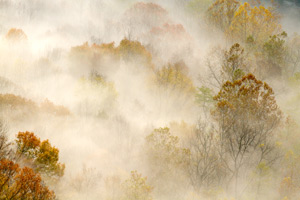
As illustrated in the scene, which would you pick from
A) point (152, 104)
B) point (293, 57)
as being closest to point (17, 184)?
point (152, 104)

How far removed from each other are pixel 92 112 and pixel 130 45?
1586 cm

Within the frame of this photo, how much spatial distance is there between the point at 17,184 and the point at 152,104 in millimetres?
30308

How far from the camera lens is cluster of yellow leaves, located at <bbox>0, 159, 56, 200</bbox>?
18172mm

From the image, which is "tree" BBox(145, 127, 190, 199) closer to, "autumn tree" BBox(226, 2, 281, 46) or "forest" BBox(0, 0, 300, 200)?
"forest" BBox(0, 0, 300, 200)

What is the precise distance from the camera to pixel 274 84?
38.2 metres

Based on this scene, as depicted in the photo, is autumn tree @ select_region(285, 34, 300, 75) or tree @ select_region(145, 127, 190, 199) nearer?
tree @ select_region(145, 127, 190, 199)

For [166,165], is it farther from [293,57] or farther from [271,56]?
[293,57]

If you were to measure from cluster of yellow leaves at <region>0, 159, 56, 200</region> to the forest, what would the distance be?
0.09 meters

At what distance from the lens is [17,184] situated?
62.2 feet

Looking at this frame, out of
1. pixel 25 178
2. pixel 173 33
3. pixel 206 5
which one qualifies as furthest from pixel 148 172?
pixel 206 5

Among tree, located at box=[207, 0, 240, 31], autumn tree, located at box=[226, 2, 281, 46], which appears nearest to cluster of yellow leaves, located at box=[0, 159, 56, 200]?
autumn tree, located at box=[226, 2, 281, 46]

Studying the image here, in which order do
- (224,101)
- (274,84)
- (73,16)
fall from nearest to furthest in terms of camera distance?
1. (224,101)
2. (274,84)
3. (73,16)

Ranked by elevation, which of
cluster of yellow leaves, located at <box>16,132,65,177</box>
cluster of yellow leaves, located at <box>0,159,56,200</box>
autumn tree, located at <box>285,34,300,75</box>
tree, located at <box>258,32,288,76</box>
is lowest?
cluster of yellow leaves, located at <box>0,159,56,200</box>

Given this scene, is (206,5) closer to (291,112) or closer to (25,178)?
(291,112)
